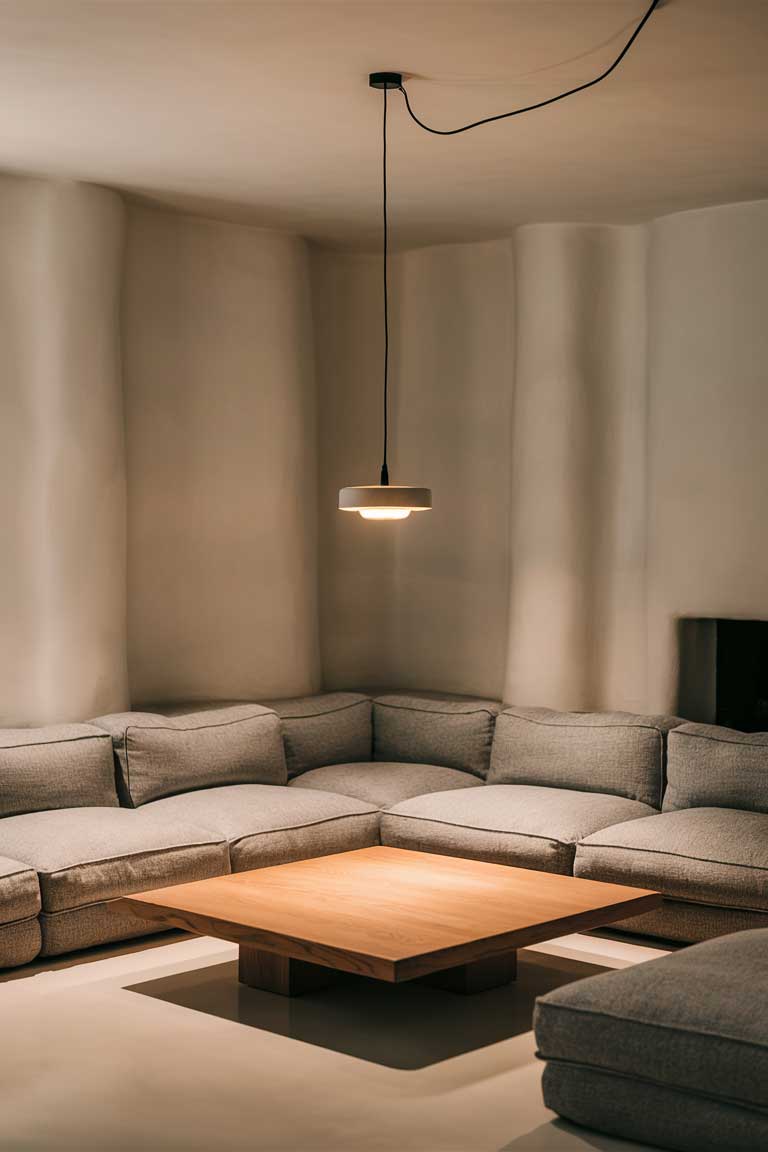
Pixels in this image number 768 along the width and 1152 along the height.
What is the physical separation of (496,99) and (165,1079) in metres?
3.06

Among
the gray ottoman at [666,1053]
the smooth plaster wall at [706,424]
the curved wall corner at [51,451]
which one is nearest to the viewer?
the gray ottoman at [666,1053]

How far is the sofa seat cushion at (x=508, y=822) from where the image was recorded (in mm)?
4824

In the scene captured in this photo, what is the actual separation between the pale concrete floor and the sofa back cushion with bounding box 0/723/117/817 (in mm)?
703

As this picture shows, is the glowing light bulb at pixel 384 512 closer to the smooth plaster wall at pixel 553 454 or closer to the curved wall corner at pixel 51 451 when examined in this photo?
the curved wall corner at pixel 51 451

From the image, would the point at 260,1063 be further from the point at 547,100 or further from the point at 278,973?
the point at 547,100

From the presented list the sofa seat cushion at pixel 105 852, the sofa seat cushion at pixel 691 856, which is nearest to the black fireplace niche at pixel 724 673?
the sofa seat cushion at pixel 691 856

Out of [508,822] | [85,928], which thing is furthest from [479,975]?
[85,928]

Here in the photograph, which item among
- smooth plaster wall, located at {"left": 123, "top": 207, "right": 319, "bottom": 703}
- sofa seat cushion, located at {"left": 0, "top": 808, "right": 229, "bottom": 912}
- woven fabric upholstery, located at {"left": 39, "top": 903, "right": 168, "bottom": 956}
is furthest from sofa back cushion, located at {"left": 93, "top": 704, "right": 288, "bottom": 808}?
woven fabric upholstery, located at {"left": 39, "top": 903, "right": 168, "bottom": 956}

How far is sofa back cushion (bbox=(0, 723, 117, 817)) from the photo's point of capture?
4863mm

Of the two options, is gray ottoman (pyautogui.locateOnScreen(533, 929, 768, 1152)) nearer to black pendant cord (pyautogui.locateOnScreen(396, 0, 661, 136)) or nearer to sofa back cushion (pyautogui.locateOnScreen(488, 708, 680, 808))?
sofa back cushion (pyautogui.locateOnScreen(488, 708, 680, 808))

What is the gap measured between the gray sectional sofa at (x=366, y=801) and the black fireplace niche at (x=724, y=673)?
52 centimetres

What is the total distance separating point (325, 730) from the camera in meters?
5.99

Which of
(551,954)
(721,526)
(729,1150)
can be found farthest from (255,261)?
(729,1150)

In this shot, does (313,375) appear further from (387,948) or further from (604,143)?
(387,948)
